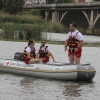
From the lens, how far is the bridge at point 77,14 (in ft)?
256

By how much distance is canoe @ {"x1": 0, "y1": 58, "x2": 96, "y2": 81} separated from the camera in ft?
60.6

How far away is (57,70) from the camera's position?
741 inches

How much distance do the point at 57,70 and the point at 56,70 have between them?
0.04 m

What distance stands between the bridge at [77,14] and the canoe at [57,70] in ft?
186

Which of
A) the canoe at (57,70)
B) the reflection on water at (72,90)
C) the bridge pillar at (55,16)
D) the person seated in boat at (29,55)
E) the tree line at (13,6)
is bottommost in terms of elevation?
the bridge pillar at (55,16)

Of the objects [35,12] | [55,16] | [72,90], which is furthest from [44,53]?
[55,16]

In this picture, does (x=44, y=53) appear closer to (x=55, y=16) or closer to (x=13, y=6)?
(x=13, y=6)

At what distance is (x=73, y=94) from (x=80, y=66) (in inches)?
95.9

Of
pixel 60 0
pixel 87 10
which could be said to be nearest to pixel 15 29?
pixel 87 10

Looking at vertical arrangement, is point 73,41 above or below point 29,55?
above

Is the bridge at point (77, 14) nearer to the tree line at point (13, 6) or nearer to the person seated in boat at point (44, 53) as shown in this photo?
the tree line at point (13, 6)

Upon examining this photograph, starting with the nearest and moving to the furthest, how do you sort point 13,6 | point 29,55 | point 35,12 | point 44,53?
1. point 29,55
2. point 44,53
3. point 35,12
4. point 13,6

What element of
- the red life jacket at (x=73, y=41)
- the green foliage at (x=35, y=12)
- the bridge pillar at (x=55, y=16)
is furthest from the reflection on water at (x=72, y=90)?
the bridge pillar at (x=55, y=16)

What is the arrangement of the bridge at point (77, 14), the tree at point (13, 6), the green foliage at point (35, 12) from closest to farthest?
the bridge at point (77, 14)
the green foliage at point (35, 12)
the tree at point (13, 6)
